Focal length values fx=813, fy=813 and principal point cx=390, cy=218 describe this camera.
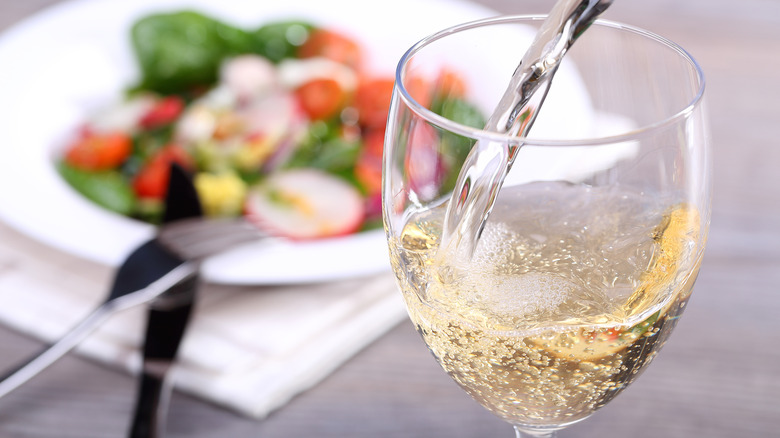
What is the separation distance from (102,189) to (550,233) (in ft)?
3.20

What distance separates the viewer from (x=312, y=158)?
1.54m

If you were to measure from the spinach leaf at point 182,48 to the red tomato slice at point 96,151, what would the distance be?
0.20m

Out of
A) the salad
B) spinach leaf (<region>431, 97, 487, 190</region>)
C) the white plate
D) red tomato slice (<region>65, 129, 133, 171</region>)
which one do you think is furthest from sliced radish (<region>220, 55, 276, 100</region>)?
spinach leaf (<region>431, 97, 487, 190</region>)

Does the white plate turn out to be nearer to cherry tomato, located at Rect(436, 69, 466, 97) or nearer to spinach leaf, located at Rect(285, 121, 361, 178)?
spinach leaf, located at Rect(285, 121, 361, 178)

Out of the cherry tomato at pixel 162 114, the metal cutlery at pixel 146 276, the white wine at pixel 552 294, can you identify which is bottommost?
the cherry tomato at pixel 162 114

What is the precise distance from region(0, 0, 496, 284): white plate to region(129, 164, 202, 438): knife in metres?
0.04

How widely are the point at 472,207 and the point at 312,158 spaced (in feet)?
3.34

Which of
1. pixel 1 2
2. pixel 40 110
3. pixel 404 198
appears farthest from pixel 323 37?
pixel 404 198

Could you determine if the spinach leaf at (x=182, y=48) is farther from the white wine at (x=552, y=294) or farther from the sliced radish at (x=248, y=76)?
the white wine at (x=552, y=294)

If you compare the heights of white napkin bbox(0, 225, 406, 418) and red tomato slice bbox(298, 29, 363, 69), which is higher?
white napkin bbox(0, 225, 406, 418)

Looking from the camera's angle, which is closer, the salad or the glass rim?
the glass rim

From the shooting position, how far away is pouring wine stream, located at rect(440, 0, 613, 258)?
0.49 meters

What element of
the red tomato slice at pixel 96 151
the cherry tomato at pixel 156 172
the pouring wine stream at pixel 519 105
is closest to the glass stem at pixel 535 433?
the pouring wine stream at pixel 519 105

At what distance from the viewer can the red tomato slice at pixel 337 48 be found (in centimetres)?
167
